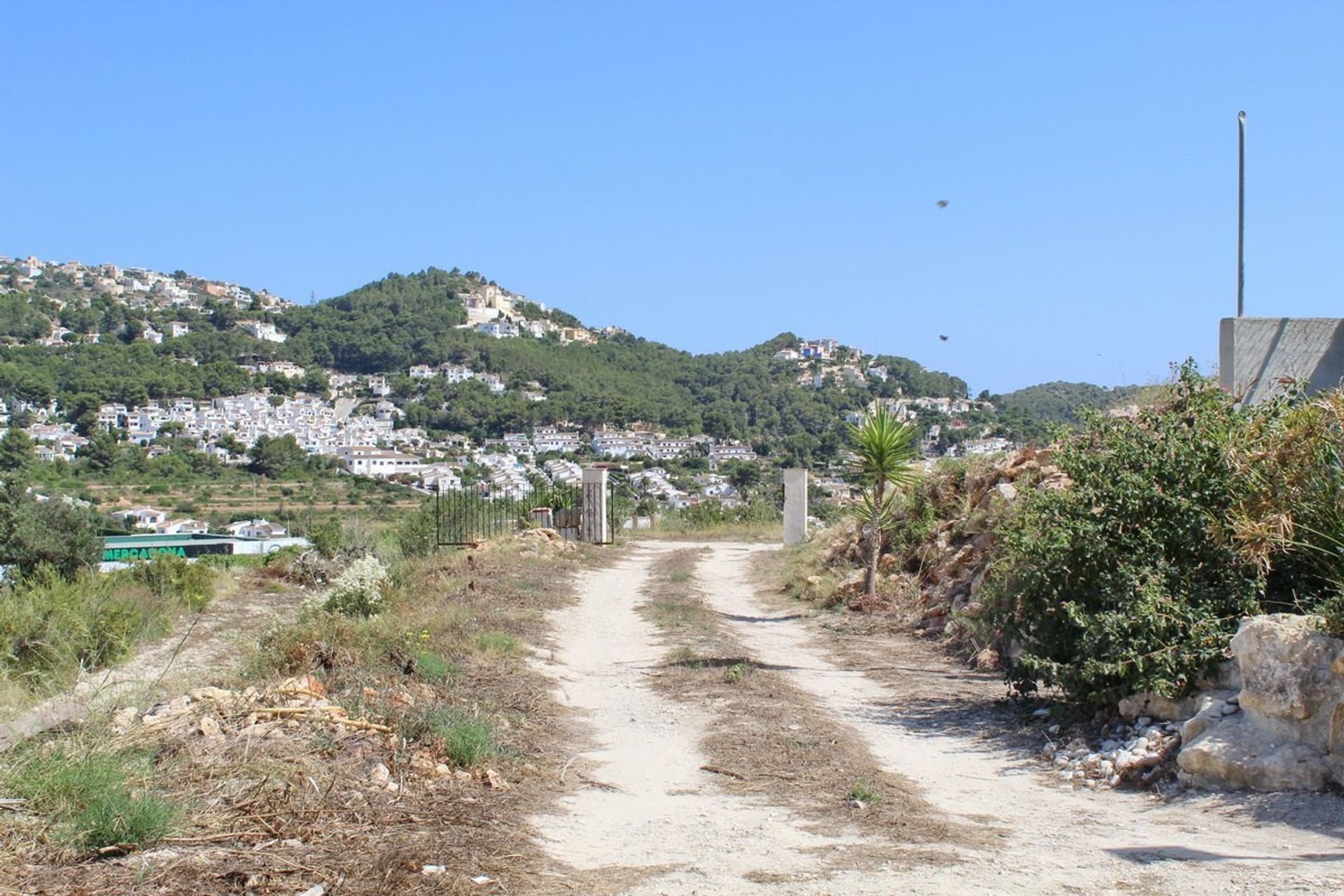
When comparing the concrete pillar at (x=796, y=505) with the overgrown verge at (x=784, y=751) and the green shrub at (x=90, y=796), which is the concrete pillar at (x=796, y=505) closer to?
the overgrown verge at (x=784, y=751)

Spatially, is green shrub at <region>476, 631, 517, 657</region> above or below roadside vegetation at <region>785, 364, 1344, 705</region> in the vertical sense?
below

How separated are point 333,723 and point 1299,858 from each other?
5.58 meters

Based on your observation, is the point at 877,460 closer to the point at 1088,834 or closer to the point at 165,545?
the point at 1088,834

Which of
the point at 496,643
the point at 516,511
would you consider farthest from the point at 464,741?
the point at 516,511

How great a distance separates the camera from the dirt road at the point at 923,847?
221 inches

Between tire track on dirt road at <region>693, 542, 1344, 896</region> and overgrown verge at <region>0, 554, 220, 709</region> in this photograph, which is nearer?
tire track on dirt road at <region>693, 542, 1344, 896</region>

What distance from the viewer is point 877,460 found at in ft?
57.5

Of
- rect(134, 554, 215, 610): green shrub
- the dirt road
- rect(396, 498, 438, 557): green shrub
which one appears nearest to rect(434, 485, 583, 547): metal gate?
rect(396, 498, 438, 557): green shrub

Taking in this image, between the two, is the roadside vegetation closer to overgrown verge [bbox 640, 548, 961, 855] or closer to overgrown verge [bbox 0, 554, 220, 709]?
overgrown verge [bbox 640, 548, 961, 855]

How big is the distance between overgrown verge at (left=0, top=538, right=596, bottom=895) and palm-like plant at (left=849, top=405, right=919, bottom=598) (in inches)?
300

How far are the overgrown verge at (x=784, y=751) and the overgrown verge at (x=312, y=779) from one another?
4.53 feet

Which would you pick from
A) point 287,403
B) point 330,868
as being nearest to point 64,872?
point 330,868

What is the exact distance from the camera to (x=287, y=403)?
296 ft

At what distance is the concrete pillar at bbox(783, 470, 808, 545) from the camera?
93.1 feet
